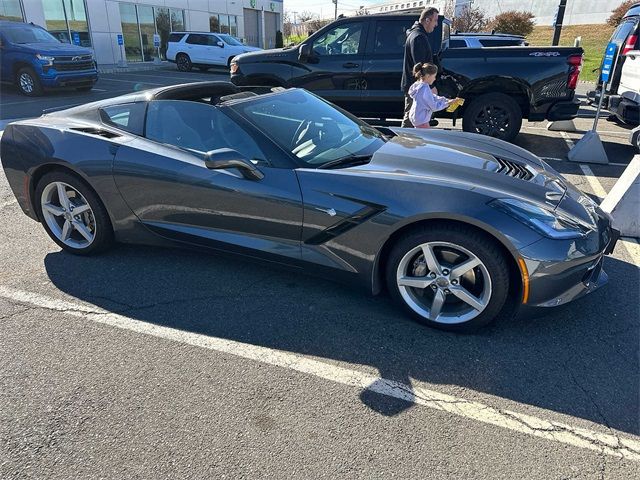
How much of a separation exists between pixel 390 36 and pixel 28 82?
1011cm

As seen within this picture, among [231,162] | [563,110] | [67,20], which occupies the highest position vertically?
[67,20]

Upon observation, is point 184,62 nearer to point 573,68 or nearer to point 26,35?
point 26,35

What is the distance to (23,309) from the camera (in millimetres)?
3041

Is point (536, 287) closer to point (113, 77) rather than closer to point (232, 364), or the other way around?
point (232, 364)

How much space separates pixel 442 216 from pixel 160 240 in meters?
2.06

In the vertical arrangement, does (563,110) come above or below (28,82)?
above

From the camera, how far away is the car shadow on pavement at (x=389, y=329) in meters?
2.35

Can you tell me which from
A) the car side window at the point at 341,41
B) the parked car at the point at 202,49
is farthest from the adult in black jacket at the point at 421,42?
the parked car at the point at 202,49

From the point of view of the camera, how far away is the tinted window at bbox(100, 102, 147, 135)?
3.43 metres

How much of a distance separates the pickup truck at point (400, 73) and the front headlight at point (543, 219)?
455 centimetres

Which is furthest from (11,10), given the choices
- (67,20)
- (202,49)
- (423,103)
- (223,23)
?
(423,103)

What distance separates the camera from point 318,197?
9.21 ft

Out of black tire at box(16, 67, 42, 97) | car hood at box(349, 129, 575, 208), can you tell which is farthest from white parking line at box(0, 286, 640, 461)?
black tire at box(16, 67, 42, 97)

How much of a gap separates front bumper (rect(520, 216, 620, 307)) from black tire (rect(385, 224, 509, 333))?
0.48 feet
